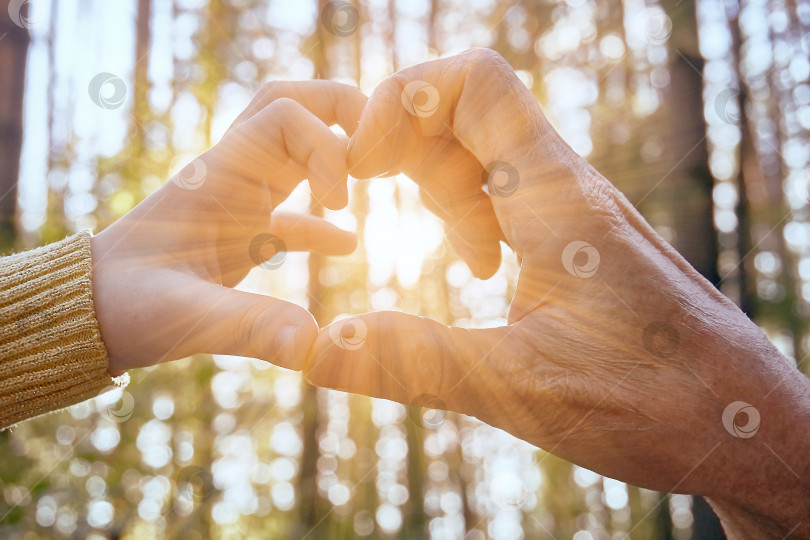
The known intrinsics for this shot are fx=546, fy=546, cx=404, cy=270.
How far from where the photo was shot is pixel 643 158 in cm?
497

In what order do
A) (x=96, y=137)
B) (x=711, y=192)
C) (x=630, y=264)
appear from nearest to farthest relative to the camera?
(x=630, y=264) → (x=711, y=192) → (x=96, y=137)

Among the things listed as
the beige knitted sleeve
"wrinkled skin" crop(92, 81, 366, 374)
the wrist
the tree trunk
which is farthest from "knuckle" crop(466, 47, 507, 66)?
the tree trunk

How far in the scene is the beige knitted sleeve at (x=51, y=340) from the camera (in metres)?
1.40

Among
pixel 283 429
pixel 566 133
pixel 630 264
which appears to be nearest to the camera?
pixel 630 264

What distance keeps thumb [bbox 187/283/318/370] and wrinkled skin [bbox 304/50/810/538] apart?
0.05 m

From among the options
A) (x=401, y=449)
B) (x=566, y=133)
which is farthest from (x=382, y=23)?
(x=401, y=449)

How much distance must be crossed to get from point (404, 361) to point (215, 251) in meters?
0.66

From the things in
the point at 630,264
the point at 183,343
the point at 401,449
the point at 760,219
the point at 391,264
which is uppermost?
the point at 630,264

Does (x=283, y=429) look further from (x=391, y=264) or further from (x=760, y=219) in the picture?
(x=760, y=219)

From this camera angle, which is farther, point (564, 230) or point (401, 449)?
point (401, 449)

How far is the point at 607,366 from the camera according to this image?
4.21 feet

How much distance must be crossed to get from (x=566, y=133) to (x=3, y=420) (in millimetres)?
6407

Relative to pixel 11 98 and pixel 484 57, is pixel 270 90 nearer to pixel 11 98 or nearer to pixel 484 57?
pixel 484 57

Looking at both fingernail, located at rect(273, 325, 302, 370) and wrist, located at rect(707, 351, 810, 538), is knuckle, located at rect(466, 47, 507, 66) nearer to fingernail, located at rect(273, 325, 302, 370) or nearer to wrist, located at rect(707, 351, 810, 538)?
fingernail, located at rect(273, 325, 302, 370)
